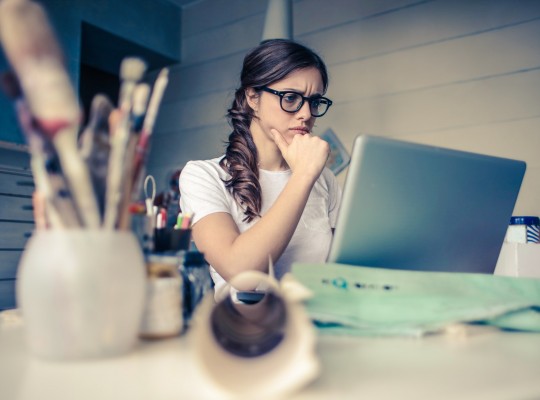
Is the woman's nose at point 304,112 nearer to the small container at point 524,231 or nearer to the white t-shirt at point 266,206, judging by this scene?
the white t-shirt at point 266,206

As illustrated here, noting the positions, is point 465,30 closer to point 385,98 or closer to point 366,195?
point 385,98

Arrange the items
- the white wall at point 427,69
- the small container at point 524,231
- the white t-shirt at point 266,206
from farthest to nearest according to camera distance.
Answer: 1. the white wall at point 427,69
2. the small container at point 524,231
3. the white t-shirt at point 266,206

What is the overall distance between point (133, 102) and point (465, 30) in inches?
88.9

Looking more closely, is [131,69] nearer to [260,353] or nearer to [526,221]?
[260,353]

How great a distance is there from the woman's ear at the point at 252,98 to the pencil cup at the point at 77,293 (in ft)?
3.74

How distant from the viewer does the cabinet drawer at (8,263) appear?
2.32 m

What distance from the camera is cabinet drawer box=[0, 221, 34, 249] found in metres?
2.33

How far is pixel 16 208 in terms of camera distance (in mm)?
2393

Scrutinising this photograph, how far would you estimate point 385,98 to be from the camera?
8.34ft

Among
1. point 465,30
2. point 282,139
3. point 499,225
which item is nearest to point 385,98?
point 465,30

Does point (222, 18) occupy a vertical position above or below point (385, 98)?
above

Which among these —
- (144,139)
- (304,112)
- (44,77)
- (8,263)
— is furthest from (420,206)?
(8,263)

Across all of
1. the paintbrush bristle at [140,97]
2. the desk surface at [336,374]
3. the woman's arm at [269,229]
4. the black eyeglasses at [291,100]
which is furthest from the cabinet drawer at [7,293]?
the paintbrush bristle at [140,97]

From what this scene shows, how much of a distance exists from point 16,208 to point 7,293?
414mm
